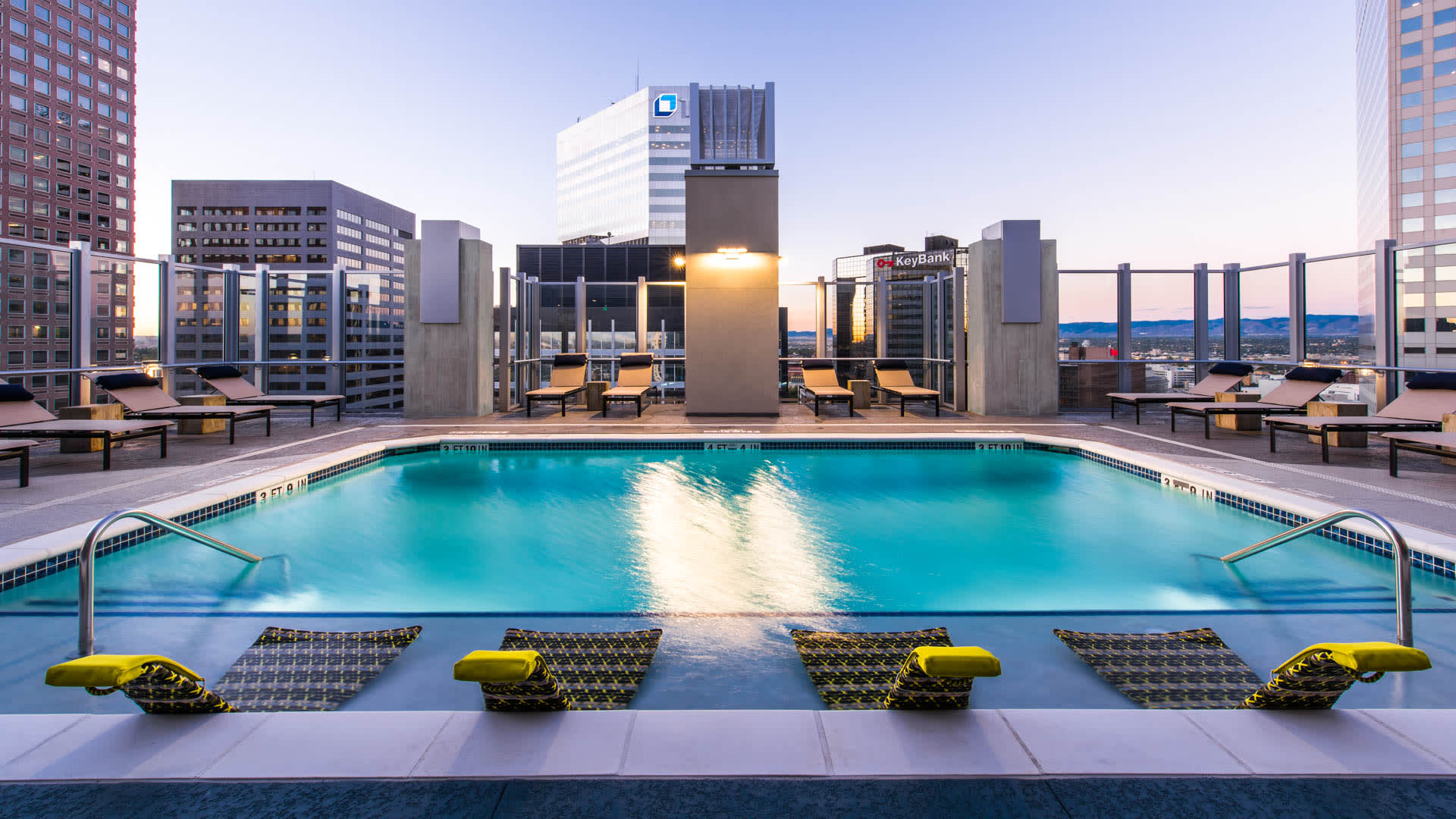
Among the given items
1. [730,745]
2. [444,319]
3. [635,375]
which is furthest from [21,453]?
[635,375]

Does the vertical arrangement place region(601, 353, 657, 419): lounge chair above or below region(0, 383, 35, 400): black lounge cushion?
above

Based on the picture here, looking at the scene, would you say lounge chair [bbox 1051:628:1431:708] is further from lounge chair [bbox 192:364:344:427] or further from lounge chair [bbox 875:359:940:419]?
lounge chair [bbox 192:364:344:427]

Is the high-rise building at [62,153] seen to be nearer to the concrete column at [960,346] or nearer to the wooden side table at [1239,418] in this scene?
the concrete column at [960,346]

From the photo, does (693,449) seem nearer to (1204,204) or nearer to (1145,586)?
(1145,586)

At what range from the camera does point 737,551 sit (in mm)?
4703

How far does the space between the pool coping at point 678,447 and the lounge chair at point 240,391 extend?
2.29 m

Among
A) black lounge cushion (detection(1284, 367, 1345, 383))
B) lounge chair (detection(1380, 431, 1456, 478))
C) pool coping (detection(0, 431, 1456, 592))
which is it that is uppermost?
black lounge cushion (detection(1284, 367, 1345, 383))

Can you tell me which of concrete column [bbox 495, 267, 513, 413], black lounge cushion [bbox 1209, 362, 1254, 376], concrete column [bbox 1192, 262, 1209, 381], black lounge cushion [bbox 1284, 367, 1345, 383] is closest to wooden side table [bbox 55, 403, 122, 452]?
concrete column [bbox 495, 267, 513, 413]

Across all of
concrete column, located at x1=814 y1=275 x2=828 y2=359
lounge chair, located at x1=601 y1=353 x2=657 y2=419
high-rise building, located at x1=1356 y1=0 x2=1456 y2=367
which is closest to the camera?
lounge chair, located at x1=601 y1=353 x2=657 y2=419

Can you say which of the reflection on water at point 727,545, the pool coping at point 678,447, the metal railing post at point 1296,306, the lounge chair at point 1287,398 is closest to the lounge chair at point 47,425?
the pool coping at point 678,447

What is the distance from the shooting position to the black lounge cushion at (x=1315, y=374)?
786 centimetres

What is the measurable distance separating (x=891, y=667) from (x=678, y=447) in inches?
226

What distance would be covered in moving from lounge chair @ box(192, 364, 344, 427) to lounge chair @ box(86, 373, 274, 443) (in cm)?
63

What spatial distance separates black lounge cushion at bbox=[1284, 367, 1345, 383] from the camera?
7859mm
